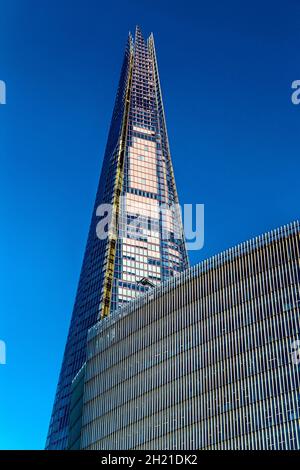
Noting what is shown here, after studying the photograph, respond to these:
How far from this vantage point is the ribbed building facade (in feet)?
367

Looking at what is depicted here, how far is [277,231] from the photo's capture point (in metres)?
122

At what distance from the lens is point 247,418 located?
113 m

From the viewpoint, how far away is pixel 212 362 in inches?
4781

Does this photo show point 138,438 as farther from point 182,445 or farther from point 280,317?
point 280,317

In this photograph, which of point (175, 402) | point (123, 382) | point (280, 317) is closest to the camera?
point (280, 317)

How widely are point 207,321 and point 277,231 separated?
1834 cm

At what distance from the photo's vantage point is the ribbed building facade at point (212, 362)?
112 metres

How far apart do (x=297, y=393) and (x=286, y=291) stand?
52.1 ft

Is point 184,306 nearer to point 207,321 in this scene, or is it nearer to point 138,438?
point 207,321

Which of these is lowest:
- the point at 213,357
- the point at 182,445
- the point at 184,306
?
the point at 182,445

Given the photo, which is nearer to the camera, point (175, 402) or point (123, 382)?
point (175, 402)

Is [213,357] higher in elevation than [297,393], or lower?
higher
